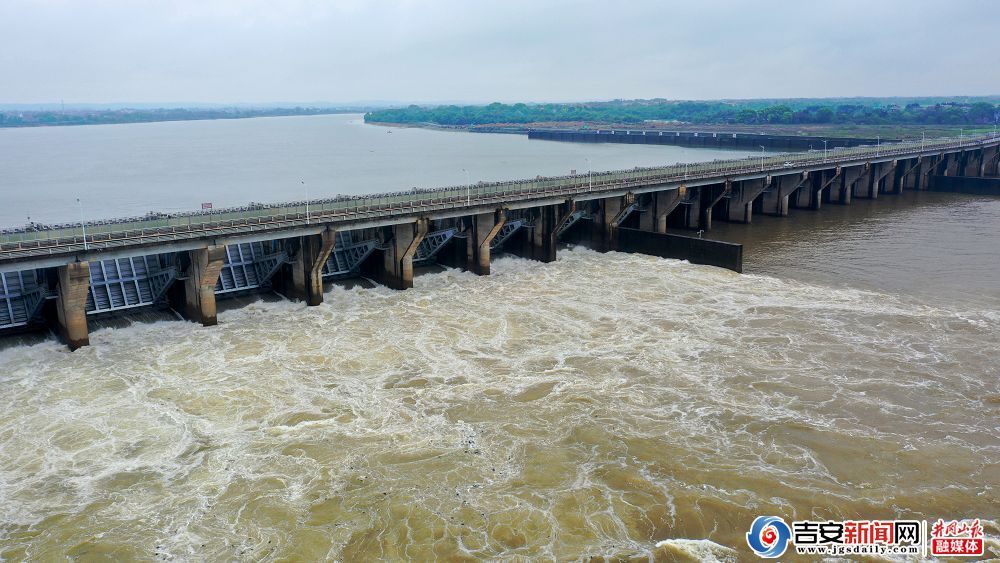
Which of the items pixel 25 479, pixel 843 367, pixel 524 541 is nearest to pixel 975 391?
pixel 843 367

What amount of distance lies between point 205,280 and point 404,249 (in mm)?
14036

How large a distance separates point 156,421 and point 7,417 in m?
6.42

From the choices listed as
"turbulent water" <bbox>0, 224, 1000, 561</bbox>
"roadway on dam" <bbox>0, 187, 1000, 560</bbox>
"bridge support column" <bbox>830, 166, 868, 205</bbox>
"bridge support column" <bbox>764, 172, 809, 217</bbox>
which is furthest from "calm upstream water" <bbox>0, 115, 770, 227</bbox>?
"turbulent water" <bbox>0, 224, 1000, 561</bbox>

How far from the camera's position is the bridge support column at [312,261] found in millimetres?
48906

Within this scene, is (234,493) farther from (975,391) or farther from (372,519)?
(975,391)

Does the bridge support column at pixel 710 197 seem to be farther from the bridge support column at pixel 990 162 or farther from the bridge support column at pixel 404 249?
the bridge support column at pixel 990 162

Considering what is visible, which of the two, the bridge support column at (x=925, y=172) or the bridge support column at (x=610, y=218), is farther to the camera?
the bridge support column at (x=925, y=172)

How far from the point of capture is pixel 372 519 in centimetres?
2455

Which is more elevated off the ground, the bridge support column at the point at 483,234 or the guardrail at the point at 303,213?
the guardrail at the point at 303,213

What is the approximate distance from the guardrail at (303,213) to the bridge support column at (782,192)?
29.3ft

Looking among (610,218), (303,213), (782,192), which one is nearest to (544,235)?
(610,218)

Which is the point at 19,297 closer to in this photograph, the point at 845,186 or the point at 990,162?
the point at 845,186

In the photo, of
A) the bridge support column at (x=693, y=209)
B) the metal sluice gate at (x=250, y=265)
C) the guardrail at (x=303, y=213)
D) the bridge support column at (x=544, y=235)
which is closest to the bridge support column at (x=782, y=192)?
the guardrail at (x=303, y=213)

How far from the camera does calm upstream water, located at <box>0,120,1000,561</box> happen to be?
24141 mm
